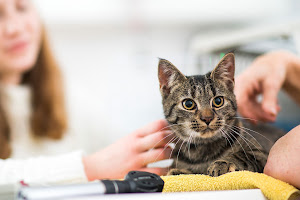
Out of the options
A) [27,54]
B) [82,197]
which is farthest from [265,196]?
[27,54]

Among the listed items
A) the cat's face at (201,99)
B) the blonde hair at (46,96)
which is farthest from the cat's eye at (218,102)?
the blonde hair at (46,96)

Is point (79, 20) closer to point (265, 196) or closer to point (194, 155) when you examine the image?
point (194, 155)

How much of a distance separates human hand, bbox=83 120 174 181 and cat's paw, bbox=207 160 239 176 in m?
0.10

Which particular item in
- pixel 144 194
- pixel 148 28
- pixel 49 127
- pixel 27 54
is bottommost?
pixel 49 127

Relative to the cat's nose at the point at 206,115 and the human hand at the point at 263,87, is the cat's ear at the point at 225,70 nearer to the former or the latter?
the cat's nose at the point at 206,115

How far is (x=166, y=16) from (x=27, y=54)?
83 cm

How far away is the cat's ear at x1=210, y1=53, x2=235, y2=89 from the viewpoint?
489 millimetres

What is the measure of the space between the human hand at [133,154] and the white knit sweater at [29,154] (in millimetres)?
38

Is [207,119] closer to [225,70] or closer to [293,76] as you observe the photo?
[225,70]

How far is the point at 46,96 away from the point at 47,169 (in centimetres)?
77

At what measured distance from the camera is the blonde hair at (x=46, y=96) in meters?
1.14

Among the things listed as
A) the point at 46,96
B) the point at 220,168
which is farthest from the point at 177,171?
the point at 46,96

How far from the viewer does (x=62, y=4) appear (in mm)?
1520

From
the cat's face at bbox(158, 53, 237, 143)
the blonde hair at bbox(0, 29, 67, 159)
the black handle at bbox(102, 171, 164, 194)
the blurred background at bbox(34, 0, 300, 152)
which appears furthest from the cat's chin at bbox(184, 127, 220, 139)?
the blurred background at bbox(34, 0, 300, 152)
